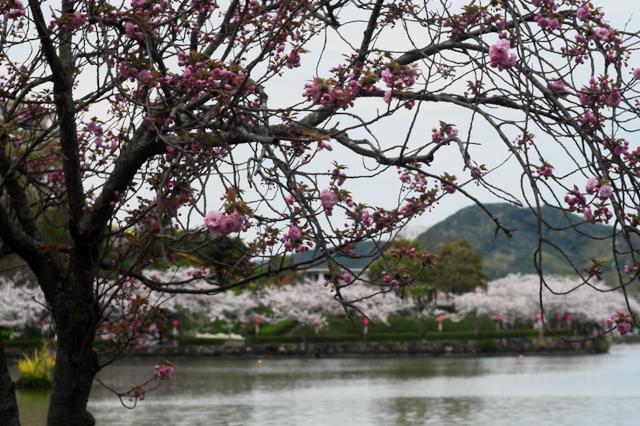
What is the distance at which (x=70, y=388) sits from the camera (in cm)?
587

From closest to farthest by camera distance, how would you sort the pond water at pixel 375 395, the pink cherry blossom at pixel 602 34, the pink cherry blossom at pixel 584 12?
the pink cherry blossom at pixel 602 34
the pink cherry blossom at pixel 584 12
the pond water at pixel 375 395

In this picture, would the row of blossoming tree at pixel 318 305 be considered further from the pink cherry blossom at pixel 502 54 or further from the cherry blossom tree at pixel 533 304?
the pink cherry blossom at pixel 502 54

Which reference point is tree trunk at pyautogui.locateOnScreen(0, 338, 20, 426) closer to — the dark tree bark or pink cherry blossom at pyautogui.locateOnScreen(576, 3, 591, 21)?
the dark tree bark

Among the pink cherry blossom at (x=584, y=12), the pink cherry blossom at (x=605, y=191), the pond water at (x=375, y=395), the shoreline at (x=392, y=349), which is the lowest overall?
the pond water at (x=375, y=395)

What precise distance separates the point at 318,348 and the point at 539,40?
40266 mm

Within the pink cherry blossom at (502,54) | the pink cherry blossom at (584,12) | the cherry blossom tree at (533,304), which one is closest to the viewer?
the pink cherry blossom at (502,54)

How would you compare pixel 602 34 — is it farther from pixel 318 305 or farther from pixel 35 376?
pixel 318 305

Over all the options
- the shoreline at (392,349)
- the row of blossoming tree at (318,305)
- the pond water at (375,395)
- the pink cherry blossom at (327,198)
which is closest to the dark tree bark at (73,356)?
the pink cherry blossom at (327,198)

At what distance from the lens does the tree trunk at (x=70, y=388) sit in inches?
229

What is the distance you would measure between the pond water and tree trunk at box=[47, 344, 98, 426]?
907 centimetres

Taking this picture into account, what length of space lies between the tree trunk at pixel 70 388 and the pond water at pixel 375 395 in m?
9.07

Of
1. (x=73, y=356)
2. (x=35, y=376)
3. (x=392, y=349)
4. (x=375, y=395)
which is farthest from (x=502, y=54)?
(x=392, y=349)

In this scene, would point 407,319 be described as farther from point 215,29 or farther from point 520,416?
point 215,29

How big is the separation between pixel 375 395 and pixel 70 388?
1767 cm
